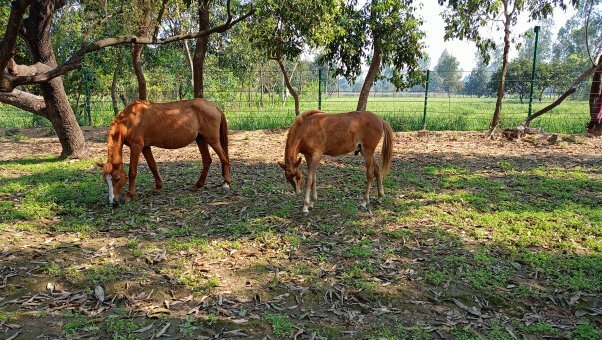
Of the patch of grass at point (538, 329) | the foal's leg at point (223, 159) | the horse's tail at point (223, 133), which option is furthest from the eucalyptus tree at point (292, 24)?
the patch of grass at point (538, 329)

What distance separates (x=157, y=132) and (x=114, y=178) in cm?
105

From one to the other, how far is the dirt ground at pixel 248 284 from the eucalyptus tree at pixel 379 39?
8.10 meters

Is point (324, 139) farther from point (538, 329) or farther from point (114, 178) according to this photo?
point (538, 329)

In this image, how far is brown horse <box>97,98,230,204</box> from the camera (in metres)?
6.27

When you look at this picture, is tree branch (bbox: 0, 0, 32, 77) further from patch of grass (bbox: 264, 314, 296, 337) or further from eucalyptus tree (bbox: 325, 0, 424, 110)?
eucalyptus tree (bbox: 325, 0, 424, 110)

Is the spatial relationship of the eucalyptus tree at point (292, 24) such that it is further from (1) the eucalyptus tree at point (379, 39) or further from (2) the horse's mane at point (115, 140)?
(2) the horse's mane at point (115, 140)

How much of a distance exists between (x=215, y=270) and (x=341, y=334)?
1.66 meters

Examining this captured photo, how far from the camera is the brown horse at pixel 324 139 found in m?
6.09

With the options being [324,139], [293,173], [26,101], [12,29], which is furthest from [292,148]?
[26,101]

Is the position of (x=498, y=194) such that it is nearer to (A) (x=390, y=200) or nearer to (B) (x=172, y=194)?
(A) (x=390, y=200)

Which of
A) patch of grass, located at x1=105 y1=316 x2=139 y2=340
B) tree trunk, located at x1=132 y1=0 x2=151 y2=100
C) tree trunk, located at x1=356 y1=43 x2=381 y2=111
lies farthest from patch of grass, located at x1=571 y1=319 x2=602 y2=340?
tree trunk, located at x1=132 y1=0 x2=151 y2=100

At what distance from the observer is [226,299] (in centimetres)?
389

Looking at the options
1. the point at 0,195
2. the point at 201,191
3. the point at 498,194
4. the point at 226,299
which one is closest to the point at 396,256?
the point at 226,299

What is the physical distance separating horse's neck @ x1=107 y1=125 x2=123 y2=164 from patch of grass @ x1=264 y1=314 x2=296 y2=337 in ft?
12.8
